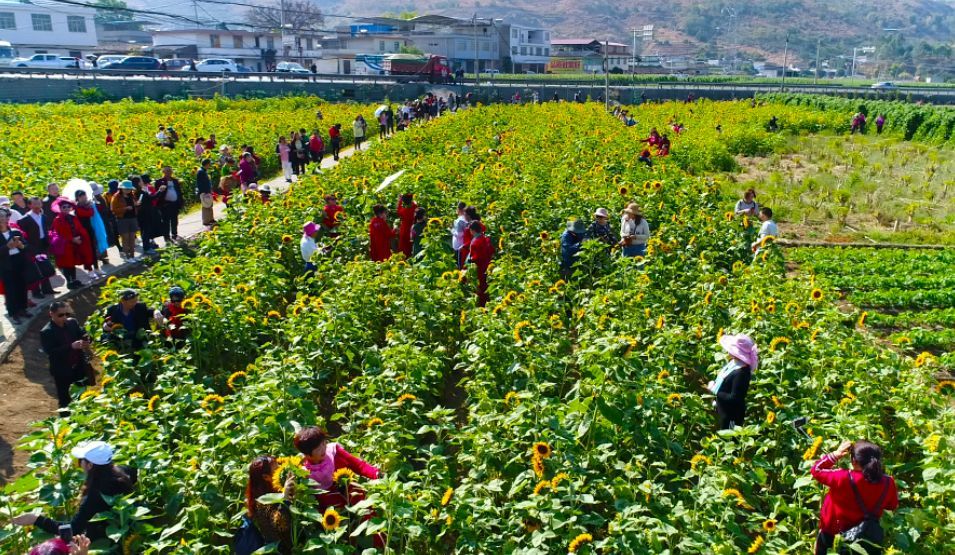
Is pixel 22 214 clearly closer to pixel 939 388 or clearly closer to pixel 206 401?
pixel 206 401

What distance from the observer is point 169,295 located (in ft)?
26.9

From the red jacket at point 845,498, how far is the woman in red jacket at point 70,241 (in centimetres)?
1010

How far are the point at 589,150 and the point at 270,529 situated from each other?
15579mm

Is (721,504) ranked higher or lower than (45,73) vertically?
lower

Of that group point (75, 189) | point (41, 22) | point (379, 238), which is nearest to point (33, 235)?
point (75, 189)

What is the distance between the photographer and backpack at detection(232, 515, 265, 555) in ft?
14.6

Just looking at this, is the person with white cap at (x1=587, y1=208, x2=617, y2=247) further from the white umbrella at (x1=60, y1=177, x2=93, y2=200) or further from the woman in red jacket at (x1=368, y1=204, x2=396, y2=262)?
the white umbrella at (x1=60, y1=177, x2=93, y2=200)

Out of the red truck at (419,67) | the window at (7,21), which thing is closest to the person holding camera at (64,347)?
the red truck at (419,67)

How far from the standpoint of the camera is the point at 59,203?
36.3ft

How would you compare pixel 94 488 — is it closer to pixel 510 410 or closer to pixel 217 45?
pixel 510 410

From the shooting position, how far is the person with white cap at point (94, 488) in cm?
466

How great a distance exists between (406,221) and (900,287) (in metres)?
7.87

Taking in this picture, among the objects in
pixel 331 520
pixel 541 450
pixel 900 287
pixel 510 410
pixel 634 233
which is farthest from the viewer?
pixel 900 287

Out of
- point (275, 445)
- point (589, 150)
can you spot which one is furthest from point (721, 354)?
point (589, 150)
